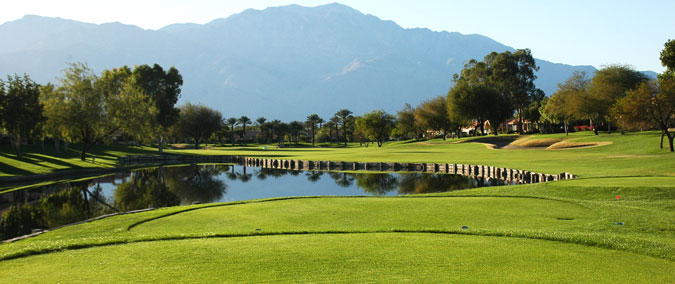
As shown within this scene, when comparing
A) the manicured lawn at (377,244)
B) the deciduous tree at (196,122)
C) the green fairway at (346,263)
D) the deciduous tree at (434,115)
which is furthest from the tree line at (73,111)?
the deciduous tree at (434,115)

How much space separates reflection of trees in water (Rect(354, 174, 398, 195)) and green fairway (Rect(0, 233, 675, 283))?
78.2 feet

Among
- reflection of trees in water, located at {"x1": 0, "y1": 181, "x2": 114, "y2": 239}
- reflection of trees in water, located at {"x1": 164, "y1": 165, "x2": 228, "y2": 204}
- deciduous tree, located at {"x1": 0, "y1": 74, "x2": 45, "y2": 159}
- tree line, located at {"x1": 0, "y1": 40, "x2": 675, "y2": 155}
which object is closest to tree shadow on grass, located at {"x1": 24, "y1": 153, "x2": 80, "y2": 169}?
tree line, located at {"x1": 0, "y1": 40, "x2": 675, "y2": 155}

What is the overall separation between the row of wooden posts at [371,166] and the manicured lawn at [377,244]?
53.1 feet

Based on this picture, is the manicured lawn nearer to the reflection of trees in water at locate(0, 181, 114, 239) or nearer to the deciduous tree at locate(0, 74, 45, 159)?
the reflection of trees in water at locate(0, 181, 114, 239)

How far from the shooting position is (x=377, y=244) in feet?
30.2

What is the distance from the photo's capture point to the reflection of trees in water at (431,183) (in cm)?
3359

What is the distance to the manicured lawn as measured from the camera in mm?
7031

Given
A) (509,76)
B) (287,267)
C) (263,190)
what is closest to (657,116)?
(263,190)

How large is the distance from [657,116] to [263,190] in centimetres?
3520

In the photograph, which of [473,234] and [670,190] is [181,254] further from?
[670,190]

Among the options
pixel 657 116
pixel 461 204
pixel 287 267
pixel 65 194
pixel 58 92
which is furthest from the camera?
pixel 58 92

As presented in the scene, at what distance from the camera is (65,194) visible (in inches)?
1163

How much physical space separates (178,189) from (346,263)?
102 feet

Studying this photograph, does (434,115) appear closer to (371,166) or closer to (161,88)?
(371,166)
